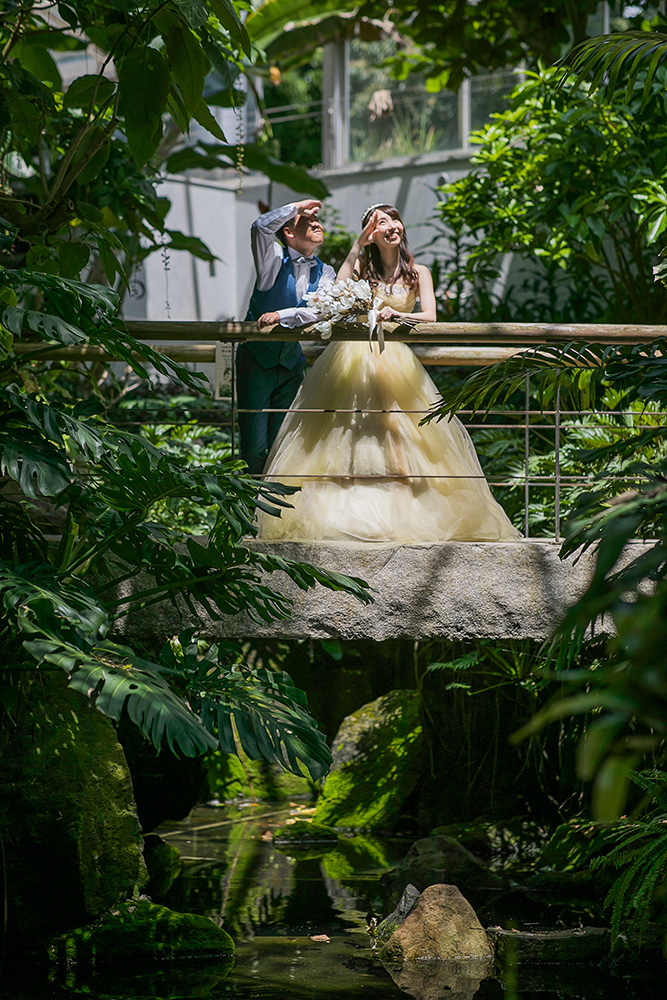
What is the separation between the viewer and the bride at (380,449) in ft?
13.1

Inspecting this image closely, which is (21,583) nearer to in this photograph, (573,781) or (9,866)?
(9,866)

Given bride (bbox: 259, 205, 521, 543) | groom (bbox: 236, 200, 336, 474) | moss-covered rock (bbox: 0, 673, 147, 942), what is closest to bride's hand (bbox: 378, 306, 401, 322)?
bride (bbox: 259, 205, 521, 543)

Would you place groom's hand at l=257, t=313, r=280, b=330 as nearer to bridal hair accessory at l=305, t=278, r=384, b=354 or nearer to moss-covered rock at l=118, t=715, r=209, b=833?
bridal hair accessory at l=305, t=278, r=384, b=354

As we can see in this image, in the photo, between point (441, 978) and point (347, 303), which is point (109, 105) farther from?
point (441, 978)

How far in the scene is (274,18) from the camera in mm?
10125

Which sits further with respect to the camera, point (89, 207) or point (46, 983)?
point (89, 207)

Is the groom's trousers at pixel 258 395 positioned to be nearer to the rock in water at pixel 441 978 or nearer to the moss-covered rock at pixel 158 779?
the moss-covered rock at pixel 158 779

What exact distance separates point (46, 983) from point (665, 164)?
4.64 metres

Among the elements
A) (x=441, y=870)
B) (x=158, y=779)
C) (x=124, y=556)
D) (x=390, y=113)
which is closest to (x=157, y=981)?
(x=441, y=870)

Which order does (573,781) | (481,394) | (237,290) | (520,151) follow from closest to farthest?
(481,394) < (573,781) < (520,151) < (237,290)

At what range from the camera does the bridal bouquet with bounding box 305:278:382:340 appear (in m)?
4.02

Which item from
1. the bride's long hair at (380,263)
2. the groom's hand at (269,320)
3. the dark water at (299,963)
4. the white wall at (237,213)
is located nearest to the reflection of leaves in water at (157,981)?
the dark water at (299,963)

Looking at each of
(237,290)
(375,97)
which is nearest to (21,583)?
(375,97)

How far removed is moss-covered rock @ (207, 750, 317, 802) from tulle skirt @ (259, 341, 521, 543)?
8.76 feet
